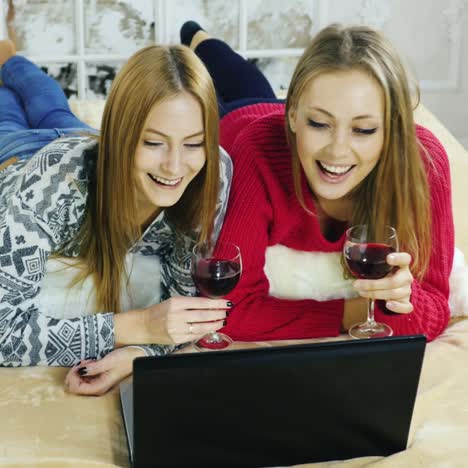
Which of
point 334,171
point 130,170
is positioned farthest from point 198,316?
point 334,171

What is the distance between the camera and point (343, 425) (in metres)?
1.28

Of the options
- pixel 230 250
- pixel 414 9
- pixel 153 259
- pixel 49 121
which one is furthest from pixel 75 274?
pixel 414 9

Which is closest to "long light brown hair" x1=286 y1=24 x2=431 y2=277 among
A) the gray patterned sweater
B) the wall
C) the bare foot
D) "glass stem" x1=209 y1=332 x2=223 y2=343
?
"glass stem" x1=209 y1=332 x2=223 y2=343

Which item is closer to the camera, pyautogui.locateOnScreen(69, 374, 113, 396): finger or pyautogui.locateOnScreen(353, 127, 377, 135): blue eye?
pyautogui.locateOnScreen(69, 374, 113, 396): finger

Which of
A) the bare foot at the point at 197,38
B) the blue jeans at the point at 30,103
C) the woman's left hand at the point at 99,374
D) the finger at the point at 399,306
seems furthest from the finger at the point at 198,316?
the bare foot at the point at 197,38

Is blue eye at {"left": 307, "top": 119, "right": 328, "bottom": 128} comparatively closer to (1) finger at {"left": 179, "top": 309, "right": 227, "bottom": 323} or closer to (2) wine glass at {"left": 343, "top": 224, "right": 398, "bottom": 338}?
(2) wine glass at {"left": 343, "top": 224, "right": 398, "bottom": 338}

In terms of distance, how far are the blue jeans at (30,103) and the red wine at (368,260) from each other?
1068 mm

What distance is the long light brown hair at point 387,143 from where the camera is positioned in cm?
167

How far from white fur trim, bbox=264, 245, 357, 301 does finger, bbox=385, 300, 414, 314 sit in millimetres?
235

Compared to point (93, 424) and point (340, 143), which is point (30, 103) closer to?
point (340, 143)

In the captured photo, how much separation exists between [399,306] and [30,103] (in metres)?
1.52

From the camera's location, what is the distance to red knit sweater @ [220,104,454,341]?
1.75 metres

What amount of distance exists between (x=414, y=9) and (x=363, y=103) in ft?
8.01

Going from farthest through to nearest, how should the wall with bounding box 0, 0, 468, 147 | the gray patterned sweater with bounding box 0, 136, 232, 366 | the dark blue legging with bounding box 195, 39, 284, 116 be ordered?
1. the wall with bounding box 0, 0, 468, 147
2. the dark blue legging with bounding box 195, 39, 284, 116
3. the gray patterned sweater with bounding box 0, 136, 232, 366
